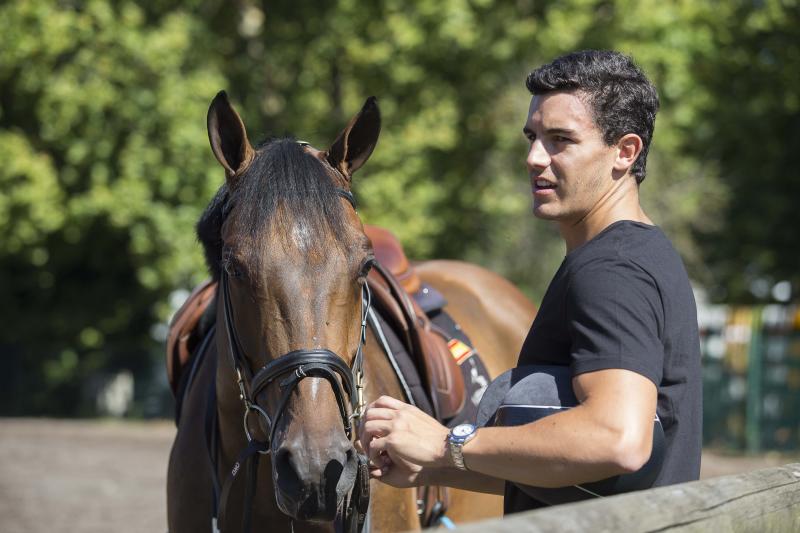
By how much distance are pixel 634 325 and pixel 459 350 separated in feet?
9.36

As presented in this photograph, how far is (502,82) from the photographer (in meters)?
19.0

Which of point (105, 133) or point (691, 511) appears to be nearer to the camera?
point (691, 511)

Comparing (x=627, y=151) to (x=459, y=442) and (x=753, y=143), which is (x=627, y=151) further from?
(x=753, y=143)

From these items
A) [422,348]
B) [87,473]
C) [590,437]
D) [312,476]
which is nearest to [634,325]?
[590,437]

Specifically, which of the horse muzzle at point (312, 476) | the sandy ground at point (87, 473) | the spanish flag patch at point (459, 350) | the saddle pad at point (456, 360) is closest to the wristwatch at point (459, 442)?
the horse muzzle at point (312, 476)

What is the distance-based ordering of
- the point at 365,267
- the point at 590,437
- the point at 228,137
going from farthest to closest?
the point at 228,137 → the point at 365,267 → the point at 590,437

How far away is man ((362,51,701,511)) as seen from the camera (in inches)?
74.5

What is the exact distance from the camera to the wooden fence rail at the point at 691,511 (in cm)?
183

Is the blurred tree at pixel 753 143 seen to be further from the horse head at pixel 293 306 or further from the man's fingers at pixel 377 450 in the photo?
the man's fingers at pixel 377 450

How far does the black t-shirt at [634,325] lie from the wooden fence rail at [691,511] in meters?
0.07

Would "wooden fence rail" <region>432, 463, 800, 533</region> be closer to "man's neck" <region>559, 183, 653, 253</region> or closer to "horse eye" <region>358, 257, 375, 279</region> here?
"man's neck" <region>559, 183, 653, 253</region>

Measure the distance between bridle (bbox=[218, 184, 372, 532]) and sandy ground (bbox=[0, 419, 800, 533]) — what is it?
20.3 ft

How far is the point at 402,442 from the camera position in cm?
214

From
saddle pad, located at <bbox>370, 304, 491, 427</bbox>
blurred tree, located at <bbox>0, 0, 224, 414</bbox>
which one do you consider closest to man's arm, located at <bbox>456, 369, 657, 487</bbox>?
saddle pad, located at <bbox>370, 304, 491, 427</bbox>
